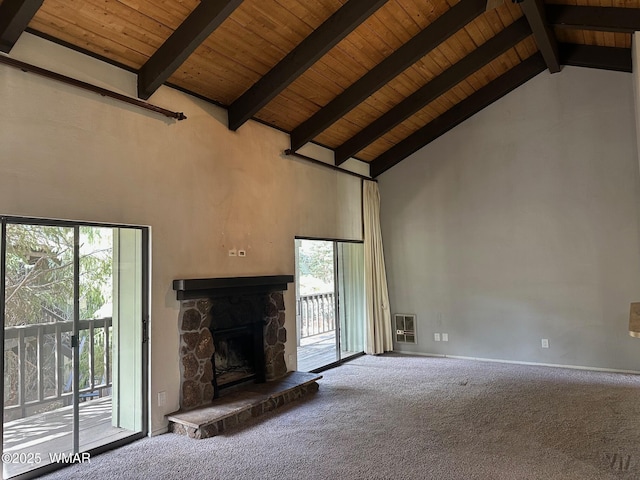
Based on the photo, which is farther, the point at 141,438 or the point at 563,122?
the point at 563,122

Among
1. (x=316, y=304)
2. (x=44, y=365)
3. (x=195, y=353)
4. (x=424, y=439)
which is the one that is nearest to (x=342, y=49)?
(x=195, y=353)

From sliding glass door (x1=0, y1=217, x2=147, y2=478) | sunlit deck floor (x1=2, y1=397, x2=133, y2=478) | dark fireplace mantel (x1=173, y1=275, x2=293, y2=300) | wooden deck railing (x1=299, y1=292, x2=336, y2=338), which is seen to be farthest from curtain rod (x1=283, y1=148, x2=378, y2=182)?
sunlit deck floor (x1=2, y1=397, x2=133, y2=478)

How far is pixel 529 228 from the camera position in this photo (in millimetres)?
6234

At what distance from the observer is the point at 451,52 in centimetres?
528

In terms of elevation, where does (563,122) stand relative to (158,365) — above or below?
above

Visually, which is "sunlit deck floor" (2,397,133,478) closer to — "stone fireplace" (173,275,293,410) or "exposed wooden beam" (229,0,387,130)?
"stone fireplace" (173,275,293,410)

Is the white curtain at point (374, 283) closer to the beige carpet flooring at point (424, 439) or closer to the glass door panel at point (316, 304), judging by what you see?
the glass door panel at point (316, 304)

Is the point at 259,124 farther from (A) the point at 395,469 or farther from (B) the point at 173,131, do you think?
(A) the point at 395,469

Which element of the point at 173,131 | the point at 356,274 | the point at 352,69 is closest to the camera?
the point at 173,131

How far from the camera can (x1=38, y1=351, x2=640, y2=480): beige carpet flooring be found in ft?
10.2

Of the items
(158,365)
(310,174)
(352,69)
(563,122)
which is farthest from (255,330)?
(563,122)

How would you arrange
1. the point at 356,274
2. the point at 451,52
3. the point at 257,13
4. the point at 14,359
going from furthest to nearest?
1. the point at 356,274
2. the point at 451,52
3. the point at 257,13
4. the point at 14,359

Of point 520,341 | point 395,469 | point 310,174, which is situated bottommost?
point 395,469

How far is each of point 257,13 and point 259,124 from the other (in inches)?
61.0
